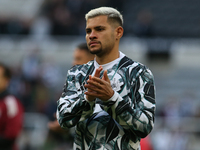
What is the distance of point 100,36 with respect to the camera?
117 inches

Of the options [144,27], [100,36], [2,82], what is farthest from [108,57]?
[144,27]

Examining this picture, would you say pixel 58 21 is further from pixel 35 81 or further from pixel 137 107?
pixel 137 107

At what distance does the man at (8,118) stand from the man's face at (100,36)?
2.85m

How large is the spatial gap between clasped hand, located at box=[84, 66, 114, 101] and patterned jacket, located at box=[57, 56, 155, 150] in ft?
0.22

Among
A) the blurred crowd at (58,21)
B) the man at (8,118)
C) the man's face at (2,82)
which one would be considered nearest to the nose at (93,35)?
the man at (8,118)

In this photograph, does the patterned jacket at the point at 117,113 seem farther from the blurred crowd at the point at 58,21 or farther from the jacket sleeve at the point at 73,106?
the blurred crowd at the point at 58,21

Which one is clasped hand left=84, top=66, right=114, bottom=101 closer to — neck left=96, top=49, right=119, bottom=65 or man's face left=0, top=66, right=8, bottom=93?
neck left=96, top=49, right=119, bottom=65

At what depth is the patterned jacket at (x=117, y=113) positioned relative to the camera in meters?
2.77

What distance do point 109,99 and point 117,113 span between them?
0.12 metres

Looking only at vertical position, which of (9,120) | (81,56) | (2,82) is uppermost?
(81,56)

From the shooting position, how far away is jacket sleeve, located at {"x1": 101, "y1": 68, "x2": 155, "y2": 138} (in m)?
2.74

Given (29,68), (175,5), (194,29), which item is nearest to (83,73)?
(29,68)

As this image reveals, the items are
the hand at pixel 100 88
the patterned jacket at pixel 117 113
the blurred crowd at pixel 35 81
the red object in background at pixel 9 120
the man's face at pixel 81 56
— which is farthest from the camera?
the blurred crowd at pixel 35 81

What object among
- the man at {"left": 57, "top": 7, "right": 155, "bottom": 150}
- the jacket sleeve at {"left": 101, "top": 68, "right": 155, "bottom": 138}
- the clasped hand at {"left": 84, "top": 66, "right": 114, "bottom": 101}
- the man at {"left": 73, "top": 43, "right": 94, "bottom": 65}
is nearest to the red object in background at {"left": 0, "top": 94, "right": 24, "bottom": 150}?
the man at {"left": 73, "top": 43, "right": 94, "bottom": 65}
